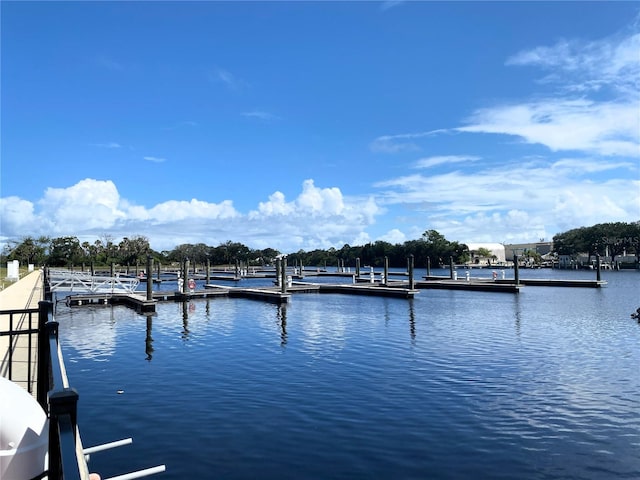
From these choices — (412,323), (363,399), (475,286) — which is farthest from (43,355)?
(475,286)

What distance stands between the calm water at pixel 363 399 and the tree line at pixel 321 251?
233 ft

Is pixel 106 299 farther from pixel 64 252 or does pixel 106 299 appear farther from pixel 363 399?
pixel 64 252

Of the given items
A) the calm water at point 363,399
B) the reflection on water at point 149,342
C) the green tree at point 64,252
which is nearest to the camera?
the calm water at point 363,399

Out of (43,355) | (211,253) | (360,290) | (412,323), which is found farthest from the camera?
(211,253)

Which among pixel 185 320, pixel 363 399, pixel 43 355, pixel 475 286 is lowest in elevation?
pixel 363 399

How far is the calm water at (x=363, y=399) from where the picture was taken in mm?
7270

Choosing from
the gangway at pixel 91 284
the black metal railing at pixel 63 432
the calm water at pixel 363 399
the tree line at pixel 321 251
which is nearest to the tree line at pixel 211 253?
the tree line at pixel 321 251

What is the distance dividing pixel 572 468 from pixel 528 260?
137m

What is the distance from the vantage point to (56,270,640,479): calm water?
7270 mm

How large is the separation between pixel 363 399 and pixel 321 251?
133665 millimetres

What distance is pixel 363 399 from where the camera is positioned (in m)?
10.1

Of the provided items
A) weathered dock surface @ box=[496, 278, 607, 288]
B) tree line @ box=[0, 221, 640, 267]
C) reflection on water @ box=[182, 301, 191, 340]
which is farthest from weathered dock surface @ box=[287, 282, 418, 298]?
tree line @ box=[0, 221, 640, 267]

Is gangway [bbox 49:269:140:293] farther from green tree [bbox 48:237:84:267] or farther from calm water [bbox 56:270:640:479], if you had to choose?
green tree [bbox 48:237:84:267]

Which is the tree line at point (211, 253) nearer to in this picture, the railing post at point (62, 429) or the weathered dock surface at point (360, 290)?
the weathered dock surface at point (360, 290)
